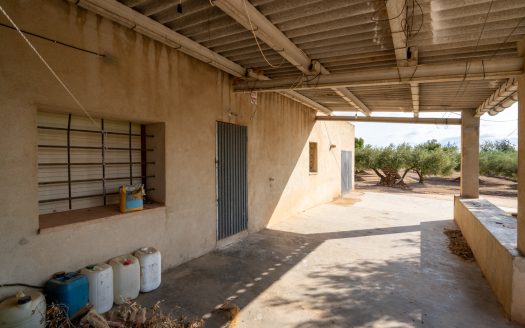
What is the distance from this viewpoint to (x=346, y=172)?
14.3 meters

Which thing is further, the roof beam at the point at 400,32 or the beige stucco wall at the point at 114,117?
the roof beam at the point at 400,32

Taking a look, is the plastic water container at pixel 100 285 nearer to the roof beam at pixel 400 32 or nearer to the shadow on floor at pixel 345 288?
the shadow on floor at pixel 345 288

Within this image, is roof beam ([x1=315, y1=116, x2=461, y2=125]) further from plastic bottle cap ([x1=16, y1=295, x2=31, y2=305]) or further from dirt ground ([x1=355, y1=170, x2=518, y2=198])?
dirt ground ([x1=355, y1=170, x2=518, y2=198])

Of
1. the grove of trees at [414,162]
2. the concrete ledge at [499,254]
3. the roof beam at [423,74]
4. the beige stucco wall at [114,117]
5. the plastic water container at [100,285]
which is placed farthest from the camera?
the grove of trees at [414,162]

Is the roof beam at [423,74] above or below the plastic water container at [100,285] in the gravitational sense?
above

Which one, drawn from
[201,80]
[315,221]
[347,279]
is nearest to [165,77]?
[201,80]

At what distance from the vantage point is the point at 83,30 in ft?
10.7

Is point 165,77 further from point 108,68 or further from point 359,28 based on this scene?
point 359,28

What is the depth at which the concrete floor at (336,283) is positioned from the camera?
10.6 ft

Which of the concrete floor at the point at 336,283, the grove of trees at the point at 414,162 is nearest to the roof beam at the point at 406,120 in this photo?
the concrete floor at the point at 336,283

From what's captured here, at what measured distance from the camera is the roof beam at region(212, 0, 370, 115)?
2947 millimetres

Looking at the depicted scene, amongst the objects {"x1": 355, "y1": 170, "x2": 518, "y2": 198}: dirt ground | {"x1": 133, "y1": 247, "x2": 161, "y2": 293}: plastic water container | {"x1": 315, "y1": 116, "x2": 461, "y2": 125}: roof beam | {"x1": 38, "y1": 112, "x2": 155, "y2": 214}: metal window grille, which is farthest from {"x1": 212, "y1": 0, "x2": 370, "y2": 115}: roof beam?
{"x1": 355, "y1": 170, "x2": 518, "y2": 198}: dirt ground

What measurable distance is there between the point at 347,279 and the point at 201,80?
3.87 meters

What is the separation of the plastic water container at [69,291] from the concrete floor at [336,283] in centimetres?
73
